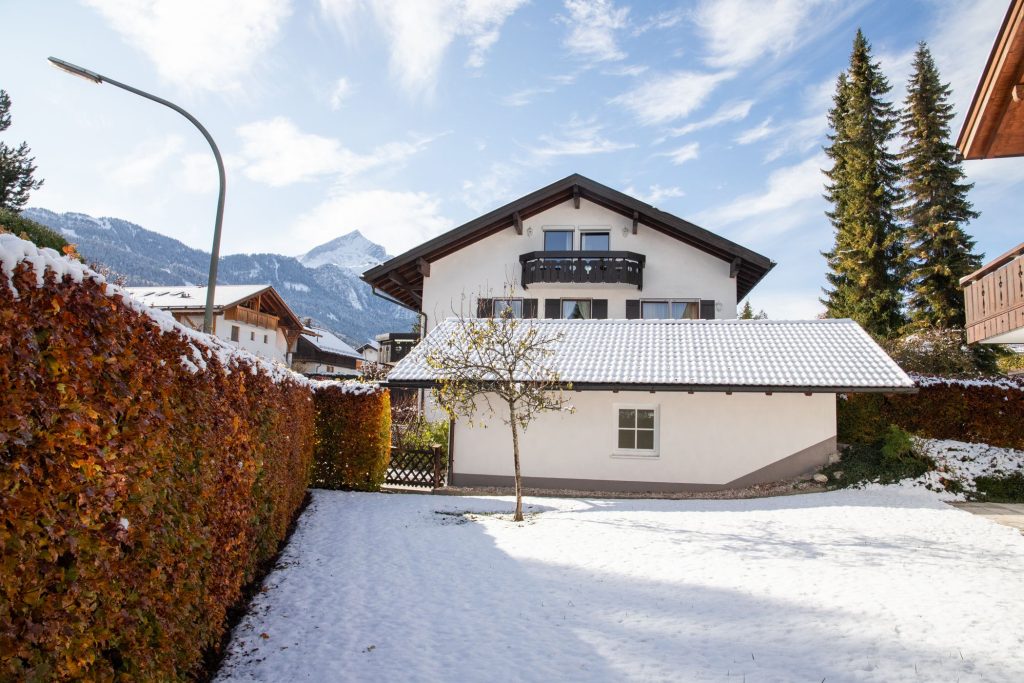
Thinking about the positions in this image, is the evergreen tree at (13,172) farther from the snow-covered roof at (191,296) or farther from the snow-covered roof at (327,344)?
the snow-covered roof at (327,344)

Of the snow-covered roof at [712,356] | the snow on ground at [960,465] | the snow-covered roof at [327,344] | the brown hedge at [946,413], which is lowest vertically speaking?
the snow on ground at [960,465]

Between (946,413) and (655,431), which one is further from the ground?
(946,413)

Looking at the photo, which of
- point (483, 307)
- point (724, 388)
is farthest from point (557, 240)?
point (724, 388)

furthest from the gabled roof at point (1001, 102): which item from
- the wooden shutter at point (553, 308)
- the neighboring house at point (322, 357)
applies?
the neighboring house at point (322, 357)

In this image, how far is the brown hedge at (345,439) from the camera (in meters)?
13.7

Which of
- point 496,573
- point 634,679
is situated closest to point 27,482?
point 634,679

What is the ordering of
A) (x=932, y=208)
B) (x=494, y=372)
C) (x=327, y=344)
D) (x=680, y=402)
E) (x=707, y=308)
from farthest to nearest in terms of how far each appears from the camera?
(x=327, y=344)
(x=932, y=208)
(x=707, y=308)
(x=680, y=402)
(x=494, y=372)

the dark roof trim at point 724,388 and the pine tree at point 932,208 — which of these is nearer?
the dark roof trim at point 724,388

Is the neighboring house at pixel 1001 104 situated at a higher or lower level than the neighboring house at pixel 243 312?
lower

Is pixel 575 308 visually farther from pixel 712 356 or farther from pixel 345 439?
pixel 345 439

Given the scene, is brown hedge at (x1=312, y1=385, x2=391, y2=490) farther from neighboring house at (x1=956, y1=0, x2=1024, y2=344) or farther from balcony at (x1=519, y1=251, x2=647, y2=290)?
neighboring house at (x1=956, y1=0, x2=1024, y2=344)

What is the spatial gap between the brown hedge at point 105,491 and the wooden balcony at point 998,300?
13.0 m

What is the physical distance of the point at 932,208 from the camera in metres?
28.7

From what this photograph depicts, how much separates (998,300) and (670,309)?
12.6 meters
